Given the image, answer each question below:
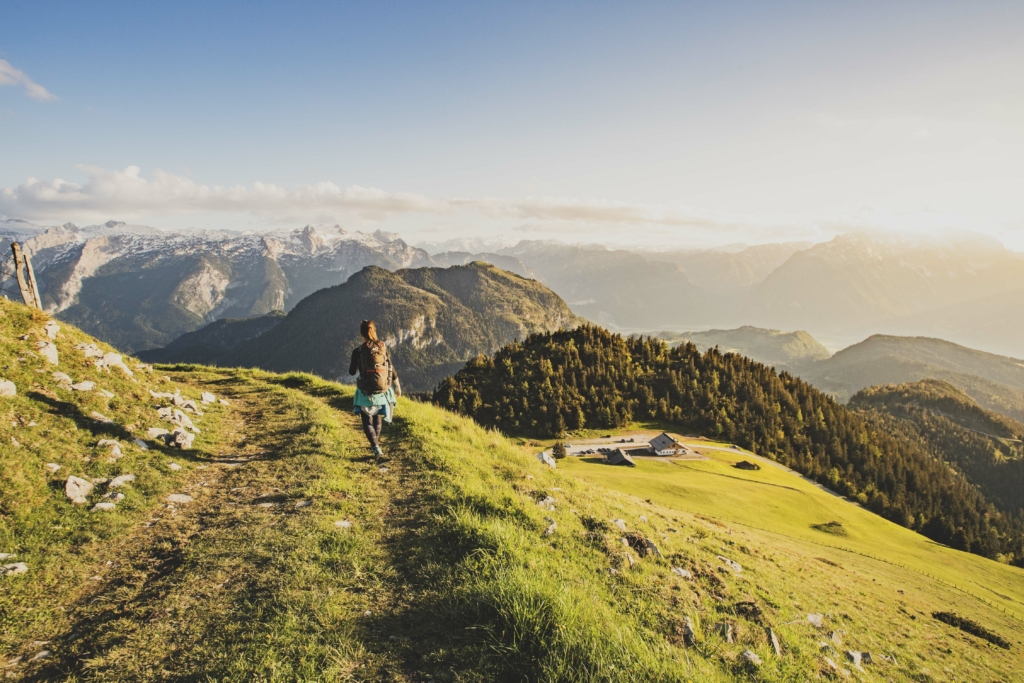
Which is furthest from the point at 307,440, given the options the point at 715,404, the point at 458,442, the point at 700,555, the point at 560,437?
the point at 715,404

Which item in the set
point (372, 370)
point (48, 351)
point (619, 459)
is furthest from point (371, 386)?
point (619, 459)

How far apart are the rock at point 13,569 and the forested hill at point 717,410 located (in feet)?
189

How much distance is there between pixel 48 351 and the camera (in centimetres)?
1390

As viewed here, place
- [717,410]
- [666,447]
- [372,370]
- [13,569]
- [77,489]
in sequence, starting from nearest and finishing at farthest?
1. [13,569]
2. [77,489]
3. [372,370]
4. [666,447]
5. [717,410]

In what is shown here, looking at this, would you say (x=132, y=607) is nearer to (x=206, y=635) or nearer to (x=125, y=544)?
(x=206, y=635)

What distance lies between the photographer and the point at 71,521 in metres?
8.44

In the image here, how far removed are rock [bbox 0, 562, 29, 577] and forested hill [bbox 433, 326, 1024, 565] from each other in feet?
189

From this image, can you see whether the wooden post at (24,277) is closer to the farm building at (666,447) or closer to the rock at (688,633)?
the rock at (688,633)

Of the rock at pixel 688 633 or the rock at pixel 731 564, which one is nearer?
the rock at pixel 688 633

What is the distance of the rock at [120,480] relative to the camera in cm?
984

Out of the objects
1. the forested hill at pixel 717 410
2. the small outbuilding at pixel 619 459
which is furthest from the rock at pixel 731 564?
the forested hill at pixel 717 410

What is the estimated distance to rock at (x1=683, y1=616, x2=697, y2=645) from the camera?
6742 millimetres

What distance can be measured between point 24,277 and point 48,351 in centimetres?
829

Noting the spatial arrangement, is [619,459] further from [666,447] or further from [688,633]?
[688,633]
